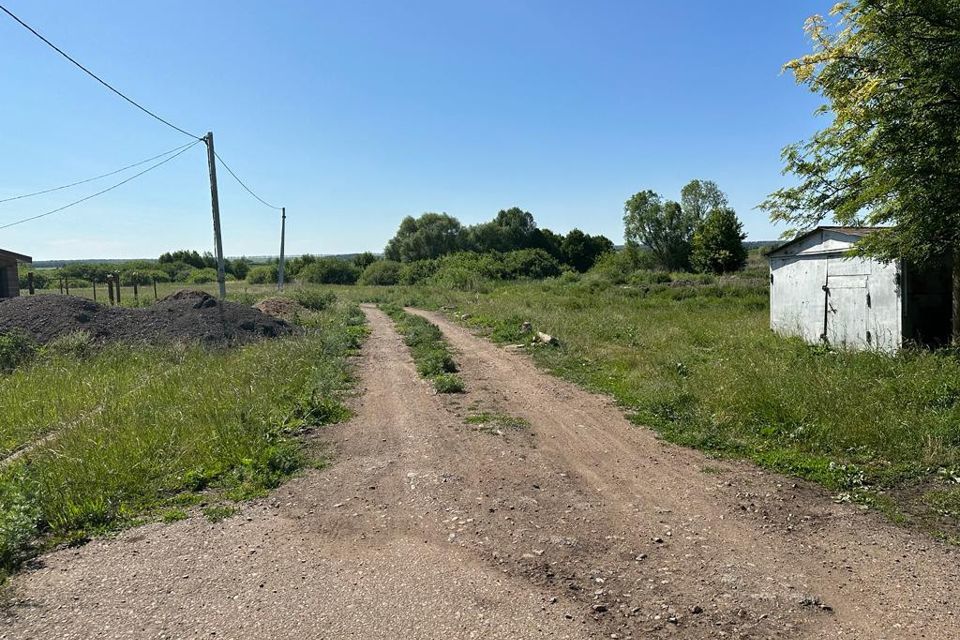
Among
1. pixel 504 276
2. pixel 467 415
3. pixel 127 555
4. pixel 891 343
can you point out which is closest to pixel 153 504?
pixel 127 555

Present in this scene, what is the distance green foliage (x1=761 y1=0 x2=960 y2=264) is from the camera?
6.74 metres

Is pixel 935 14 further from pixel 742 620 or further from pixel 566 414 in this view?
pixel 742 620

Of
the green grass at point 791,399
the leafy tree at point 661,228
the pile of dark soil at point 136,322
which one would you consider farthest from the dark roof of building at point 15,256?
the leafy tree at point 661,228

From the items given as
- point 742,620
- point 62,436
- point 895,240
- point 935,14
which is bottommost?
point 742,620

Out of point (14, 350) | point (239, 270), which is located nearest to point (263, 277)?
point (239, 270)

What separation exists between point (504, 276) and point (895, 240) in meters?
43.0

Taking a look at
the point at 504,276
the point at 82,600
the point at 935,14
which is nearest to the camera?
the point at 82,600

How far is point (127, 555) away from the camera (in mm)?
4094

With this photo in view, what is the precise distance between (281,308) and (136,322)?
741cm

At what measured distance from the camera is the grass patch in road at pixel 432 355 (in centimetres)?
937

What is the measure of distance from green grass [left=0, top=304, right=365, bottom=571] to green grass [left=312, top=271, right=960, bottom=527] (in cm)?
450

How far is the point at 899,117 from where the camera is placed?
7148mm

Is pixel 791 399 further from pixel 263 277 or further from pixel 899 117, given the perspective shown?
pixel 263 277

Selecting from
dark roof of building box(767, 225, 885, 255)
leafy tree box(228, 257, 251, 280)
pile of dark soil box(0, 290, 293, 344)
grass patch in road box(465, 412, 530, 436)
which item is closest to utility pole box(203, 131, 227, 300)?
pile of dark soil box(0, 290, 293, 344)
